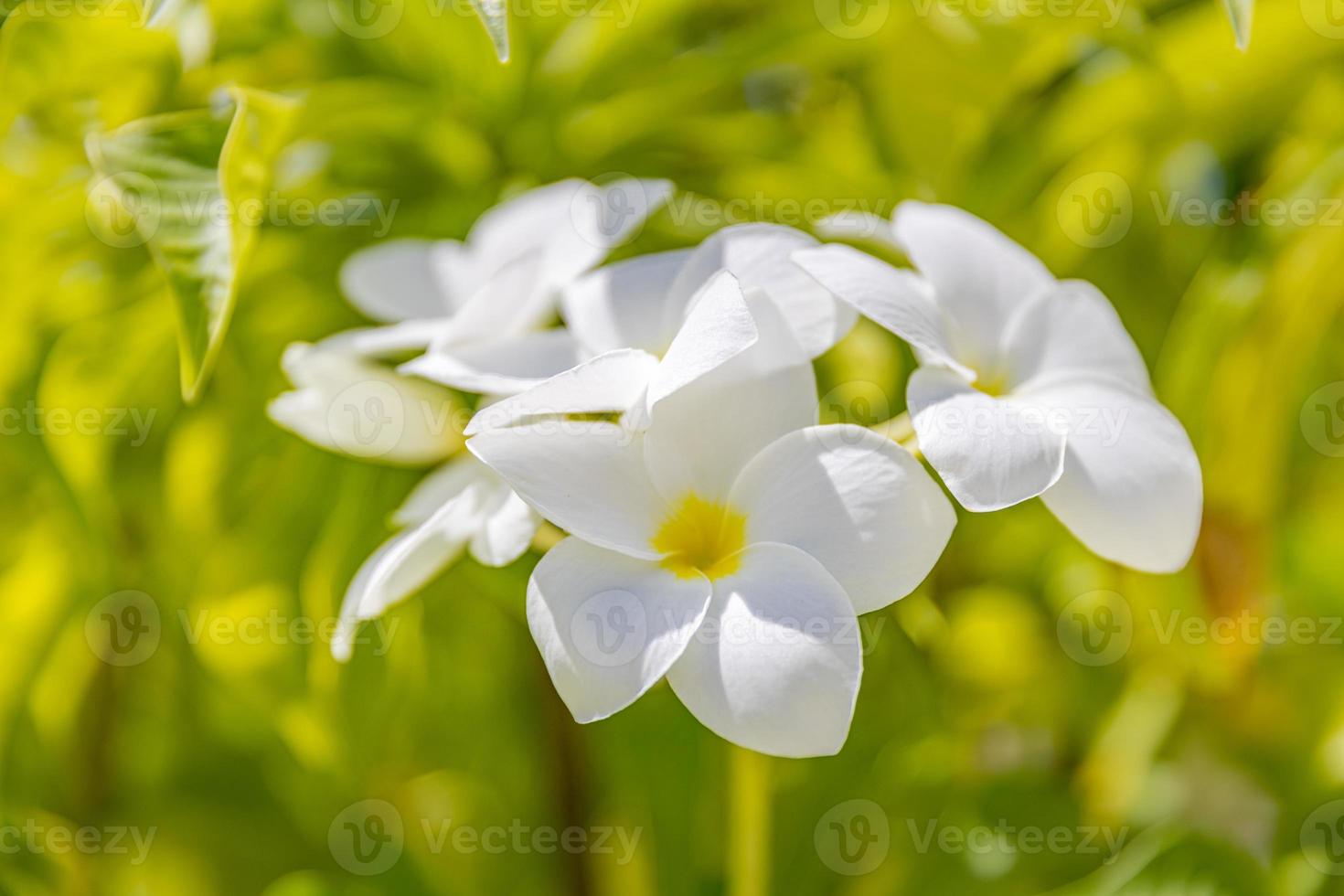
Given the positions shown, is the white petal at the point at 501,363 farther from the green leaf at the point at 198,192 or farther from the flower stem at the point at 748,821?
the flower stem at the point at 748,821

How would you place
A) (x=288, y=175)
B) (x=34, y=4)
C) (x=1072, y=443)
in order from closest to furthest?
(x=1072, y=443), (x=34, y=4), (x=288, y=175)

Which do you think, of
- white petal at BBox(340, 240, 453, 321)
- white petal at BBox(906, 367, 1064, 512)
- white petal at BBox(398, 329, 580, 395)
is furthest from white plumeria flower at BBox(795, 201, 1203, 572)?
white petal at BBox(340, 240, 453, 321)

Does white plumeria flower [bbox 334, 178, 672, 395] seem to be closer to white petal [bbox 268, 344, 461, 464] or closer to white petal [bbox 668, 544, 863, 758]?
white petal [bbox 268, 344, 461, 464]

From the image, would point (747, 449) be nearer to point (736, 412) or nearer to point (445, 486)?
point (736, 412)

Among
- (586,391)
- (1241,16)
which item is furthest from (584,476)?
(1241,16)

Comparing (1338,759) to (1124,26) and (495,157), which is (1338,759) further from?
(495,157)

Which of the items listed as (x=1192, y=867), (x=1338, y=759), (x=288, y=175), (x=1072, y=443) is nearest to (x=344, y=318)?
(x=288, y=175)
